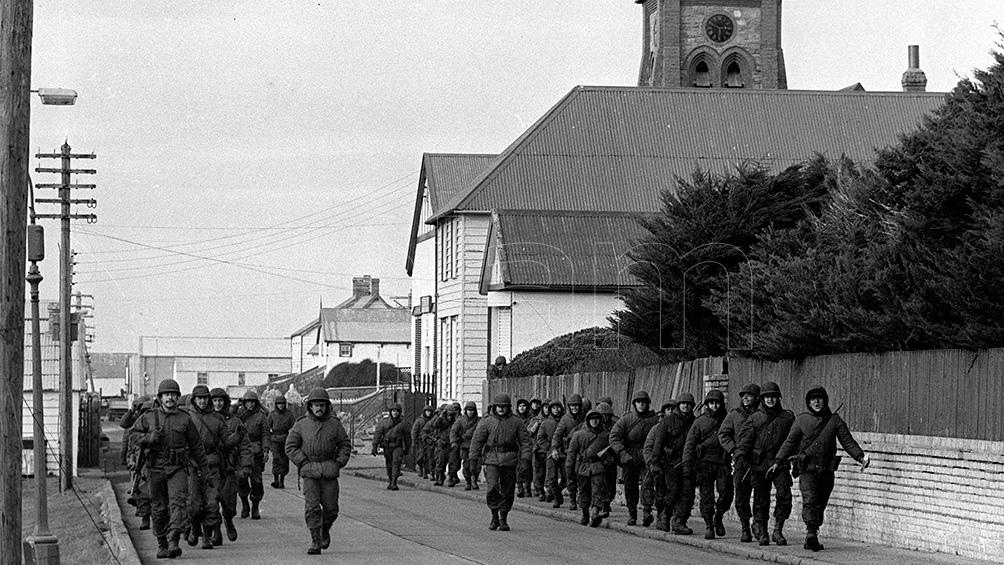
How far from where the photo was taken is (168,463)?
60.1 feet

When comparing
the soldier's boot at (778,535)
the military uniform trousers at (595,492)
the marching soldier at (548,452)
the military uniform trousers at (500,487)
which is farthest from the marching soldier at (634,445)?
the marching soldier at (548,452)

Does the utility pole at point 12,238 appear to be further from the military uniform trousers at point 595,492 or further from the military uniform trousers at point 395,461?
the military uniform trousers at point 395,461

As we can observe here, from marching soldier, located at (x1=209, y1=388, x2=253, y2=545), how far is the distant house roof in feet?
306

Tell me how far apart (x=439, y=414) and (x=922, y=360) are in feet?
69.6

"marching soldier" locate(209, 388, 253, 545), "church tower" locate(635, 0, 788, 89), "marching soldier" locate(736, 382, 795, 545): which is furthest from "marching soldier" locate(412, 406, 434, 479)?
"church tower" locate(635, 0, 788, 89)

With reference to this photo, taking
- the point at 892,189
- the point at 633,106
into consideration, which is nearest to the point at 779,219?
the point at 892,189

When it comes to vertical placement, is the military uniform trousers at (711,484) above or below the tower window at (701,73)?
below

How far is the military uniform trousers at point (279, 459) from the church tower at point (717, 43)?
48767 mm

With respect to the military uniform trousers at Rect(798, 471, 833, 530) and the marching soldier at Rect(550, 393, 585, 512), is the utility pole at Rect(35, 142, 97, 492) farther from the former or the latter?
the military uniform trousers at Rect(798, 471, 833, 530)

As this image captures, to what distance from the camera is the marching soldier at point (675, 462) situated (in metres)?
21.6

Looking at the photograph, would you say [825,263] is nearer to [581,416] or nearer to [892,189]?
[892,189]

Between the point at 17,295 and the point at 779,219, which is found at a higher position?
the point at 779,219

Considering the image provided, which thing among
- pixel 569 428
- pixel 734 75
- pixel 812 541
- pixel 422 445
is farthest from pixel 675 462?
pixel 734 75

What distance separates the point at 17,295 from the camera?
13.8 m
